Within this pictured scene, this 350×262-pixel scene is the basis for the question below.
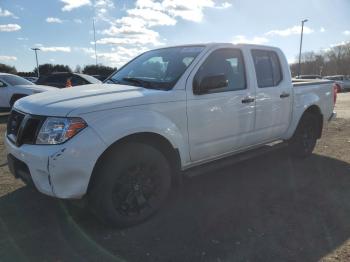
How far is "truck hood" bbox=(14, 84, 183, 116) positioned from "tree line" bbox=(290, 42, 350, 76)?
74.8 metres

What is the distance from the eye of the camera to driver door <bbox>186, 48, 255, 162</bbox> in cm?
409

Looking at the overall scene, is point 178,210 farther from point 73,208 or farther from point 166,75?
point 166,75

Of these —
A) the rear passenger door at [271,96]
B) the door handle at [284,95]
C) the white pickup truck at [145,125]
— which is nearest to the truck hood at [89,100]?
the white pickup truck at [145,125]

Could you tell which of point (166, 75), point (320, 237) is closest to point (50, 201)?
point (166, 75)

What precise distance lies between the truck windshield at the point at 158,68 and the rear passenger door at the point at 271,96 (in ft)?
3.75

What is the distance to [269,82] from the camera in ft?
17.1

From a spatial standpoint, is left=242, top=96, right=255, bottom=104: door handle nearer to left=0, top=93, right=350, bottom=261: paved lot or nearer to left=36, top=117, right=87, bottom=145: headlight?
left=0, top=93, right=350, bottom=261: paved lot

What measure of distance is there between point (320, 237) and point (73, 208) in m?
2.67

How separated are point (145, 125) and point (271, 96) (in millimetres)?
2326

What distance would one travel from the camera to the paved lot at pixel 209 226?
321 centimetres

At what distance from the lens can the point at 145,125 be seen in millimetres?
3520

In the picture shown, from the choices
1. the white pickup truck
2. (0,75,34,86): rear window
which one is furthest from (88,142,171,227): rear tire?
(0,75,34,86): rear window

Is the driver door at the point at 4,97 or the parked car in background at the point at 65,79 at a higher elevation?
the parked car in background at the point at 65,79

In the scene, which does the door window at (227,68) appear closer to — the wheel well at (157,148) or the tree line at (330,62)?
the wheel well at (157,148)
